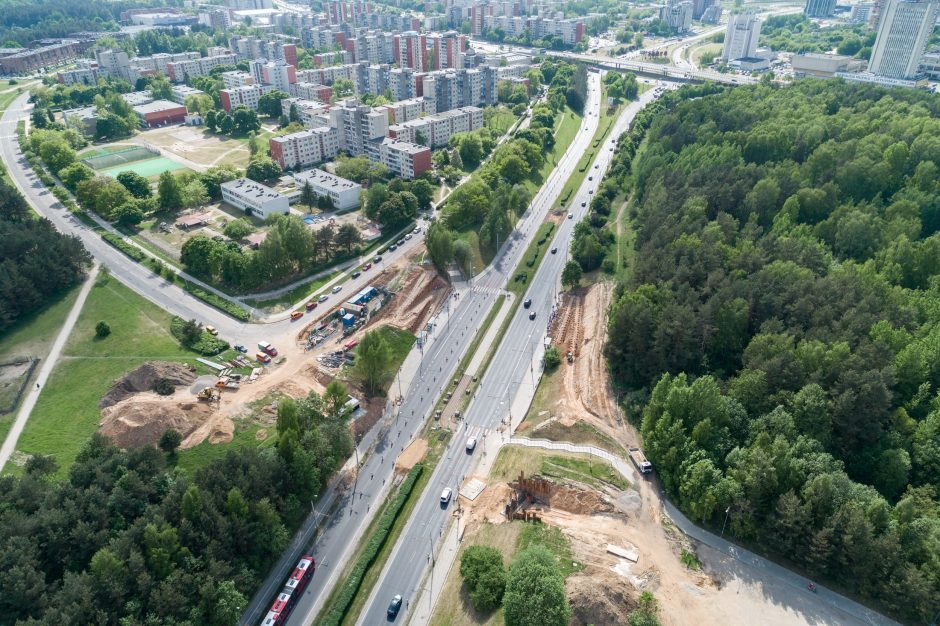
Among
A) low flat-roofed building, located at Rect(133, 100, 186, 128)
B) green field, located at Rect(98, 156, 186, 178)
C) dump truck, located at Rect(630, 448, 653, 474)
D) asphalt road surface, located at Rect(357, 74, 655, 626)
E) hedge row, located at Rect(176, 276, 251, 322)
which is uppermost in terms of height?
low flat-roofed building, located at Rect(133, 100, 186, 128)

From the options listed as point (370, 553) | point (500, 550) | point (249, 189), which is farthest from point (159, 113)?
point (500, 550)

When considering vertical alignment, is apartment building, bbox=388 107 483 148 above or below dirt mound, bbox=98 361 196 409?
above

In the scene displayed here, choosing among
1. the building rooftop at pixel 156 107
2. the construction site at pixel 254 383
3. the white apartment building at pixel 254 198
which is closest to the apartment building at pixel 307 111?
the building rooftop at pixel 156 107

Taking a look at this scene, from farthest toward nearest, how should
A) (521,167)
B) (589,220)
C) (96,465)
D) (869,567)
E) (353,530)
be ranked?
(521,167)
(589,220)
(353,530)
(96,465)
(869,567)

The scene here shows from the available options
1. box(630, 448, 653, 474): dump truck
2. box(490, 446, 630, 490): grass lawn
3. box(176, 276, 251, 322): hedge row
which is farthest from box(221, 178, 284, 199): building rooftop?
box(630, 448, 653, 474): dump truck

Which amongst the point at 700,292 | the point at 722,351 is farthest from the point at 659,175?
the point at 722,351

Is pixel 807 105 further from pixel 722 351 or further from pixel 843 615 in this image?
pixel 843 615

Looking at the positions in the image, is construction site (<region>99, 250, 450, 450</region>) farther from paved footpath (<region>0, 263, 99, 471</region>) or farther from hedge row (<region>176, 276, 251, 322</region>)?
hedge row (<region>176, 276, 251, 322</region>)
